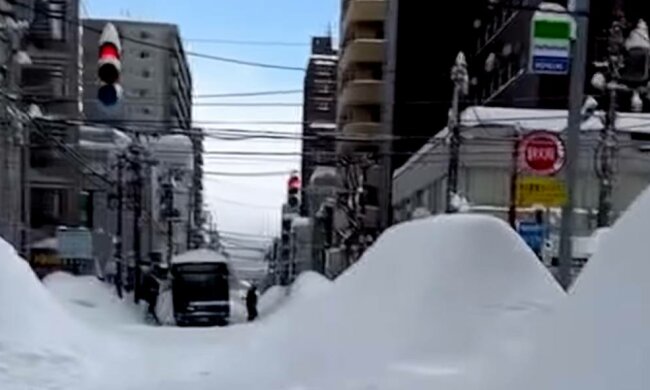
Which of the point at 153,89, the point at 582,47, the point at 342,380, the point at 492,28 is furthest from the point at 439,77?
the point at 342,380

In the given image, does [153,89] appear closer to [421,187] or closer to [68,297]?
[421,187]

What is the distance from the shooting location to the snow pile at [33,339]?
11.5m

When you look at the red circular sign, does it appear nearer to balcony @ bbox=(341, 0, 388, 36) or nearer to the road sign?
the road sign

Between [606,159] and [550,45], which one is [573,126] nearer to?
[550,45]

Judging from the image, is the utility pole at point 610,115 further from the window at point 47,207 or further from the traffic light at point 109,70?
the window at point 47,207

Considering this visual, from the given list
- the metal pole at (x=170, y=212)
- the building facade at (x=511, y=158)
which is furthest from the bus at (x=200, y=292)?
the metal pole at (x=170, y=212)

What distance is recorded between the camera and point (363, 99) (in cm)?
6894

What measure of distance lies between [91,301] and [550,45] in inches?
868

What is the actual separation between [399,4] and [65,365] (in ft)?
181

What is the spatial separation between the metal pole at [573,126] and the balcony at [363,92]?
53.3m

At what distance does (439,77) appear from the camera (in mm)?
66062

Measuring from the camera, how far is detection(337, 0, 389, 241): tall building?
6400cm

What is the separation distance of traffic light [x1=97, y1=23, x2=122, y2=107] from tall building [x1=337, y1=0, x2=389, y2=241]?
5112 cm

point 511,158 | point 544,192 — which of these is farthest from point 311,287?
point 511,158
